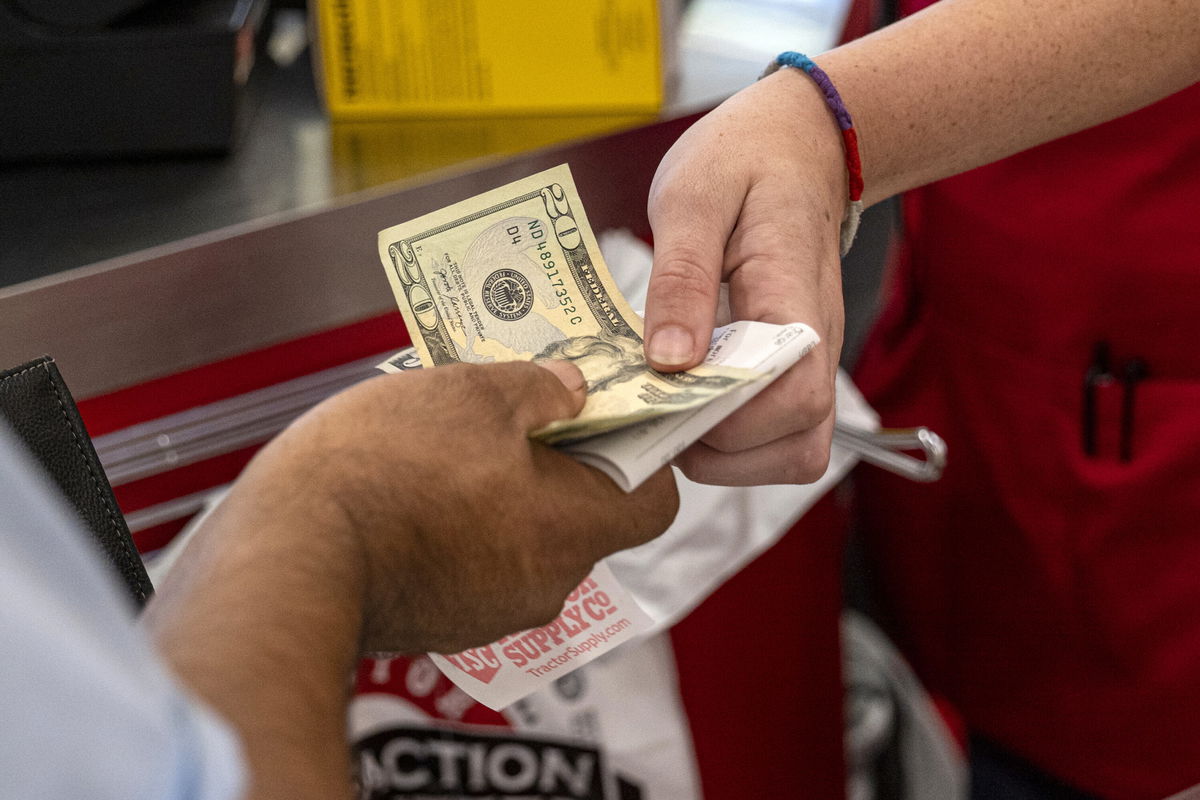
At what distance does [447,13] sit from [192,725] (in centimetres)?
98

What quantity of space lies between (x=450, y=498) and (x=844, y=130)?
45 centimetres

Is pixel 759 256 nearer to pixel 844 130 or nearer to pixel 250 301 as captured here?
pixel 844 130

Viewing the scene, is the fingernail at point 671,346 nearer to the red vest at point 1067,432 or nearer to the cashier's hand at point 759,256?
the cashier's hand at point 759,256

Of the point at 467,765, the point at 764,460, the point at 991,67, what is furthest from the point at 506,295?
the point at 467,765

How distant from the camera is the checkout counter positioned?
986 mm

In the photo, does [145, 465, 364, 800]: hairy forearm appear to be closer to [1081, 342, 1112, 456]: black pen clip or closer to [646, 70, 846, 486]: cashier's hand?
[646, 70, 846, 486]: cashier's hand

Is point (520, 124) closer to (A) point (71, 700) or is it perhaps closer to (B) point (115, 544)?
(B) point (115, 544)

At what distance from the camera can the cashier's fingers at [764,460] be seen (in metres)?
0.77

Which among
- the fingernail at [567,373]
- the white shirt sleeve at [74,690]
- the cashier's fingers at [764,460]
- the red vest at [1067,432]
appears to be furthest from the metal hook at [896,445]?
the white shirt sleeve at [74,690]

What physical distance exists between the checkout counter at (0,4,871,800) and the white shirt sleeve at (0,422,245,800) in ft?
2.21

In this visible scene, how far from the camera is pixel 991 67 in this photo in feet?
2.99

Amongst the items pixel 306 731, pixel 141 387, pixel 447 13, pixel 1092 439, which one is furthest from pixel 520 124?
pixel 306 731

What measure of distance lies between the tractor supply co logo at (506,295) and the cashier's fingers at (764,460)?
0.16m

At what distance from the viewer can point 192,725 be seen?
0.36 m
